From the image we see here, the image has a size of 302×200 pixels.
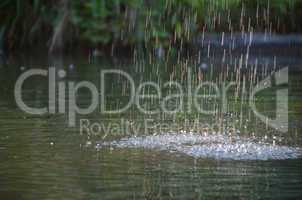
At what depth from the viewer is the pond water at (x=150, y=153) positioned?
22.7ft

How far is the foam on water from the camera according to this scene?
8.37 metres

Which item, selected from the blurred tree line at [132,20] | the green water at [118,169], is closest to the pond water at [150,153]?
the green water at [118,169]

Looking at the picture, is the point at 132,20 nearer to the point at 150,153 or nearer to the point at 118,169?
the point at 150,153

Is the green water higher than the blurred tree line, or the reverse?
the blurred tree line

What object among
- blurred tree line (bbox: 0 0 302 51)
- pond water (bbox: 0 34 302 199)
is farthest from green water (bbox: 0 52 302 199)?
blurred tree line (bbox: 0 0 302 51)

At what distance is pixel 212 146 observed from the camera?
8.84 m
